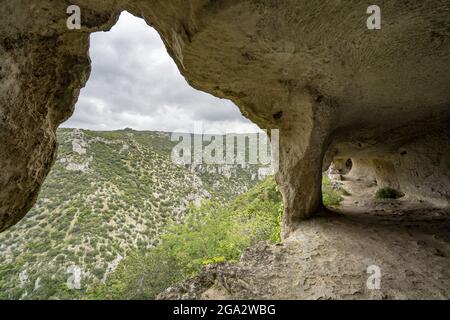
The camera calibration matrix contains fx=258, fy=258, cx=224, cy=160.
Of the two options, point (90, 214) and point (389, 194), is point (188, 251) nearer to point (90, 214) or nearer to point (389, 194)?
point (90, 214)

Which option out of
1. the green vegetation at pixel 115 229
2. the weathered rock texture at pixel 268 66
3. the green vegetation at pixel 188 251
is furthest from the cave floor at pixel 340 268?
the green vegetation at pixel 188 251

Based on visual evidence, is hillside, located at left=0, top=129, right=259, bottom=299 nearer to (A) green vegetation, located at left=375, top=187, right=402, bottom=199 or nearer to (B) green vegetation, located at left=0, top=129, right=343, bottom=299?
(B) green vegetation, located at left=0, top=129, right=343, bottom=299

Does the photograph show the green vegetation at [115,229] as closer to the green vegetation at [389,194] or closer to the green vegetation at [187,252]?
the green vegetation at [187,252]

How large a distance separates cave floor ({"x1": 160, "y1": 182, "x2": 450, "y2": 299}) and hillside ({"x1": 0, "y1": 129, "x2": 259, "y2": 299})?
60.5 ft

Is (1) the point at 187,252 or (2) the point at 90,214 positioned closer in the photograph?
(1) the point at 187,252

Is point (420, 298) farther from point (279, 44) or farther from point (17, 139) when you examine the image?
point (17, 139)

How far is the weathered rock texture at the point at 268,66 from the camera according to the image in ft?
10.2

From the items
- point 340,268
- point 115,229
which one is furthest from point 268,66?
point 115,229

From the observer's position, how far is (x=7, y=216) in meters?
3.52

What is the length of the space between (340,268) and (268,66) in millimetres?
3391

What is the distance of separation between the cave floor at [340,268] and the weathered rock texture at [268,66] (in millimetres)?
1804

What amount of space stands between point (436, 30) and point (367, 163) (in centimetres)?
1263

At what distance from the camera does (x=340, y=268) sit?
363cm

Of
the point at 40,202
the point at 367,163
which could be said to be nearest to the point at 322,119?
the point at 367,163
